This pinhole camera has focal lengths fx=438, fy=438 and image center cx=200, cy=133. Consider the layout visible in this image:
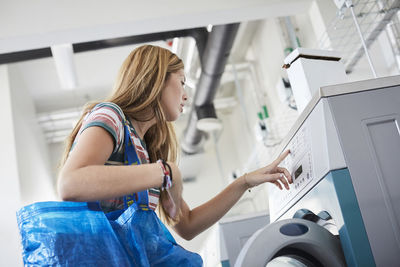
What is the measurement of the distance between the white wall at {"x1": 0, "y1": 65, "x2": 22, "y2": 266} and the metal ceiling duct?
1.69 meters

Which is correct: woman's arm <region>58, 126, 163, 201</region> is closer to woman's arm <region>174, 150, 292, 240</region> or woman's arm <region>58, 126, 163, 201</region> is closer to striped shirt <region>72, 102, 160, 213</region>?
striped shirt <region>72, 102, 160, 213</region>

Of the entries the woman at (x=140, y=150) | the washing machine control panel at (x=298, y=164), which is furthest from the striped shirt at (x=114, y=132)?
the washing machine control panel at (x=298, y=164)

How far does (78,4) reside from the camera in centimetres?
262

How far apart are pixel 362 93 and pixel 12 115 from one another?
330cm

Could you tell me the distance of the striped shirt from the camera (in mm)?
919

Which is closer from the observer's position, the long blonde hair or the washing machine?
the washing machine

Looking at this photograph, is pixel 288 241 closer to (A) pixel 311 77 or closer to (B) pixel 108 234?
(B) pixel 108 234

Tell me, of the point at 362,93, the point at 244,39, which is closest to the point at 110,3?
the point at 362,93

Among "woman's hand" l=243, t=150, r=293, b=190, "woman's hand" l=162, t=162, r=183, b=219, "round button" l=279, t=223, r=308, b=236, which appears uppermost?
"woman's hand" l=243, t=150, r=293, b=190

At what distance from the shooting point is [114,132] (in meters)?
0.92

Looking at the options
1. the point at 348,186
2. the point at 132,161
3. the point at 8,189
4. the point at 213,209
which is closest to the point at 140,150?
the point at 132,161

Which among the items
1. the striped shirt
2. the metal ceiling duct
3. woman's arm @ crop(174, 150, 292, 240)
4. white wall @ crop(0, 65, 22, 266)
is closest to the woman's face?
the striped shirt

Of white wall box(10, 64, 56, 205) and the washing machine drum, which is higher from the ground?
white wall box(10, 64, 56, 205)

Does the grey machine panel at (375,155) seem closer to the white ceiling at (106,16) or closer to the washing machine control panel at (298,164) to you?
the washing machine control panel at (298,164)
